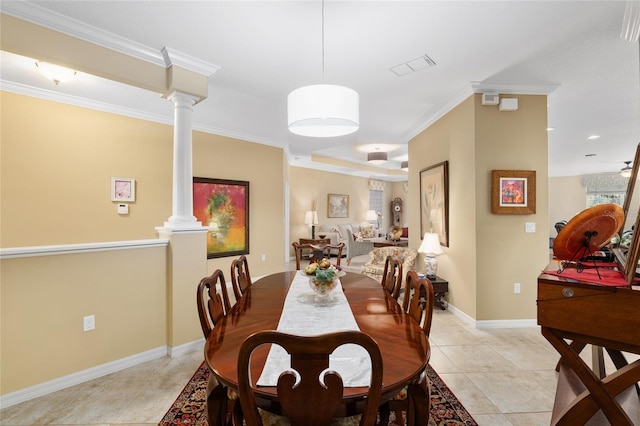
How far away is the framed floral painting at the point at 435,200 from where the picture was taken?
383 cm

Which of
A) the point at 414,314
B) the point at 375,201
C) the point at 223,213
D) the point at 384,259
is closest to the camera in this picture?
the point at 414,314

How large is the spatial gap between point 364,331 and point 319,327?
0.73 ft

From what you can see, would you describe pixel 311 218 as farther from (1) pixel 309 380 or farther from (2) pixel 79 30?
(1) pixel 309 380

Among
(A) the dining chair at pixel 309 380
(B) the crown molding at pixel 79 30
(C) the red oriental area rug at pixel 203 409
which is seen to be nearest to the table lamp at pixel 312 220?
(B) the crown molding at pixel 79 30

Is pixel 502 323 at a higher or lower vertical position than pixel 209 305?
lower

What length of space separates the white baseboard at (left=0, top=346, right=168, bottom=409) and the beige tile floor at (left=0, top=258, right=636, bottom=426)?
1.8 inches

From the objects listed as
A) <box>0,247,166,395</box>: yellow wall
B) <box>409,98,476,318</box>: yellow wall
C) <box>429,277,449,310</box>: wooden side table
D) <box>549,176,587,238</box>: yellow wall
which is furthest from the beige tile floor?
<box>549,176,587,238</box>: yellow wall

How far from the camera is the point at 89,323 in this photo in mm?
2328

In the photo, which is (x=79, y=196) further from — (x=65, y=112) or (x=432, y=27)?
(x=432, y=27)

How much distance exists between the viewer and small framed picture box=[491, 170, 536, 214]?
10.6ft

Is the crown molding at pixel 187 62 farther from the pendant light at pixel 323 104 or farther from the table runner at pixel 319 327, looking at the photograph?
the table runner at pixel 319 327

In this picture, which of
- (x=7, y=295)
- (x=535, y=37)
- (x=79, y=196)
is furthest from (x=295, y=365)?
(x=79, y=196)

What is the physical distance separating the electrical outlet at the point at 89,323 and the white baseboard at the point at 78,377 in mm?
313

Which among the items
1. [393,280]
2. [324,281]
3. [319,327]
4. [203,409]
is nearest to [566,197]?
[393,280]
